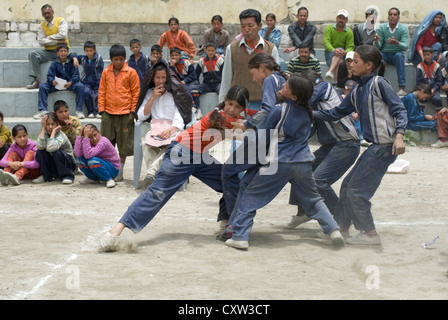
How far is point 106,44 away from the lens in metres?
16.0

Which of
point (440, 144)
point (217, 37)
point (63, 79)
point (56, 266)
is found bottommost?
point (440, 144)

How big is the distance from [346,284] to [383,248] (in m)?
1.25

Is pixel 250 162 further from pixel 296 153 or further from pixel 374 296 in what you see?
pixel 374 296

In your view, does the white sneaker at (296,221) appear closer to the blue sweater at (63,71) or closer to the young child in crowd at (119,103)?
the young child in crowd at (119,103)

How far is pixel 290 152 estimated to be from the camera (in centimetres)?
609

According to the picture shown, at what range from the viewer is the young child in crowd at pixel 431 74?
13023 mm

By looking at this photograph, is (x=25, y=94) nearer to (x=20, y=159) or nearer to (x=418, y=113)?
(x=20, y=159)

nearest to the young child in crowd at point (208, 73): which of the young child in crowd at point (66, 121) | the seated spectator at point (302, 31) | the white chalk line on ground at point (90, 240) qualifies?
the seated spectator at point (302, 31)

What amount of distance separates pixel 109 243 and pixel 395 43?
929cm

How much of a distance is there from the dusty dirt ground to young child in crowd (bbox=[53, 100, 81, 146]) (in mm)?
1215

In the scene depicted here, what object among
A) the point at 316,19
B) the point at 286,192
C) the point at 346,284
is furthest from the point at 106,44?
the point at 346,284

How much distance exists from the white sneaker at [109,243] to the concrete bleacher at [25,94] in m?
6.46

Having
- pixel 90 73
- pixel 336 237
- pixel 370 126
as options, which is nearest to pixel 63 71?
pixel 90 73

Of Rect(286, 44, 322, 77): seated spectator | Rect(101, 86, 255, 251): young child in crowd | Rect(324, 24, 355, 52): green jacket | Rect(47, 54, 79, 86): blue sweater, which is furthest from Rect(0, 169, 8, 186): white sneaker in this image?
Rect(324, 24, 355, 52): green jacket
